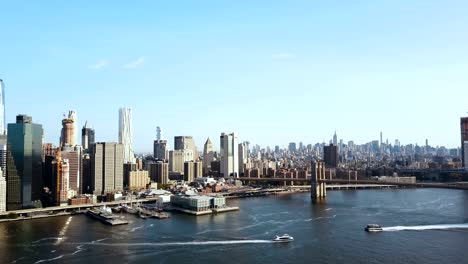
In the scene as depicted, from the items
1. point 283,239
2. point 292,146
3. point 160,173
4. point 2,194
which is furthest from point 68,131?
point 292,146

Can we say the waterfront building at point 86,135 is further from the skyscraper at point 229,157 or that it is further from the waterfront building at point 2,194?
the waterfront building at point 2,194

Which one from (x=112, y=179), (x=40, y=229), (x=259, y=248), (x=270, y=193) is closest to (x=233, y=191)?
(x=270, y=193)

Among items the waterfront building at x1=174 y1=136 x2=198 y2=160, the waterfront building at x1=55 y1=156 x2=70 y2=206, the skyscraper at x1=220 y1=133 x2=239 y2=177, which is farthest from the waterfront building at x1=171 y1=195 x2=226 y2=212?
the waterfront building at x1=174 y1=136 x2=198 y2=160

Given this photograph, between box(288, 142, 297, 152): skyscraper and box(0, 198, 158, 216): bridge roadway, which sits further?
box(288, 142, 297, 152): skyscraper

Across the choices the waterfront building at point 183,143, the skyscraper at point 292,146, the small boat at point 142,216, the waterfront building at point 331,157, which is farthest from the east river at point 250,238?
the skyscraper at point 292,146

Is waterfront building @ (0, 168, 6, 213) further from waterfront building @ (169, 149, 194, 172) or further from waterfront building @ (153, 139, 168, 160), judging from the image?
waterfront building @ (153, 139, 168, 160)

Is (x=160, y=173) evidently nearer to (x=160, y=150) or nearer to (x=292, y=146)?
(x=160, y=150)
